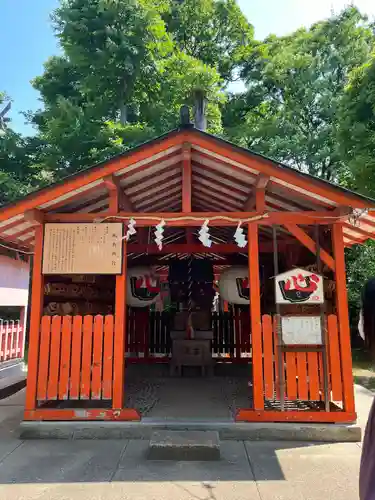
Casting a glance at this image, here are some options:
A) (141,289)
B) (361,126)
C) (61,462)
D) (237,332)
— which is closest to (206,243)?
(61,462)

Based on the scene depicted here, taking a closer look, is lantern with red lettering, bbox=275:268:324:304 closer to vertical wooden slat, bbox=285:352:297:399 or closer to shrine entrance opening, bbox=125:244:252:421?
vertical wooden slat, bbox=285:352:297:399

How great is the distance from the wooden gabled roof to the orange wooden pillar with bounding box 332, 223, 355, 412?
0.58 m

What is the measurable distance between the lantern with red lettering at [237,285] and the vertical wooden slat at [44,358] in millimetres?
4209

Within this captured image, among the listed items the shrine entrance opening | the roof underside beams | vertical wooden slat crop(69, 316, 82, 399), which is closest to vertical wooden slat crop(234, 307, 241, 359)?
the shrine entrance opening

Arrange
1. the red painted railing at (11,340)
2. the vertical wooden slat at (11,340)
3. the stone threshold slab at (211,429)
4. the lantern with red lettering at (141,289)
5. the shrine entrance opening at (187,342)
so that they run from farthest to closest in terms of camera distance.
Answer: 1. the vertical wooden slat at (11,340)
2. the red painted railing at (11,340)
3. the lantern with red lettering at (141,289)
4. the shrine entrance opening at (187,342)
5. the stone threshold slab at (211,429)

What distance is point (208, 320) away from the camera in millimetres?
10727

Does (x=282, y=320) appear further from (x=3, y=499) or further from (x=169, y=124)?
(x=169, y=124)

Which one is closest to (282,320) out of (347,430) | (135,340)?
(347,430)

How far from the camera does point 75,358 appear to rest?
240 inches

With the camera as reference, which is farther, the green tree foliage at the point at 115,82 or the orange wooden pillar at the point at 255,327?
the green tree foliage at the point at 115,82

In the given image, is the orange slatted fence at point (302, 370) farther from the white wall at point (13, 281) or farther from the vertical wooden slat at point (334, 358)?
the white wall at point (13, 281)

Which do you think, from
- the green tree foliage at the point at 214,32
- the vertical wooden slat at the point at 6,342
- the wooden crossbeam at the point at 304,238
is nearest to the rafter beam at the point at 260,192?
the wooden crossbeam at the point at 304,238

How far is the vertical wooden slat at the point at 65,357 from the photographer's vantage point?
6.04 meters

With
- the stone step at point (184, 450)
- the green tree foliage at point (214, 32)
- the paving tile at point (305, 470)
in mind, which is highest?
the green tree foliage at point (214, 32)
